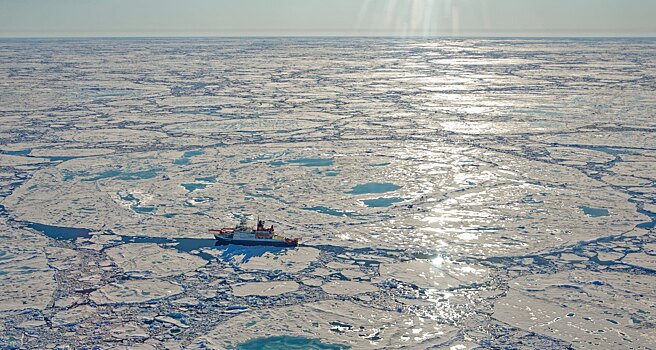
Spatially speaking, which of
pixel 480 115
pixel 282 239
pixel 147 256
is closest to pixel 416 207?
pixel 282 239

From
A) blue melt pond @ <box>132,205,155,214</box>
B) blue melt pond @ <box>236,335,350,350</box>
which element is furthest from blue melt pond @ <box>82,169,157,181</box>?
blue melt pond @ <box>236,335,350,350</box>

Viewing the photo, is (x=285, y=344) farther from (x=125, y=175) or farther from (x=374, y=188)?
(x=125, y=175)

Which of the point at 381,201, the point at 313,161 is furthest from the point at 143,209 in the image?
the point at 313,161

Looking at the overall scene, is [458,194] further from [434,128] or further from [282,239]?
[434,128]

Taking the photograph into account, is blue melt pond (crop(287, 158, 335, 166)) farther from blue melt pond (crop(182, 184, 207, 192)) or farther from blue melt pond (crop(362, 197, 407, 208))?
blue melt pond (crop(362, 197, 407, 208))

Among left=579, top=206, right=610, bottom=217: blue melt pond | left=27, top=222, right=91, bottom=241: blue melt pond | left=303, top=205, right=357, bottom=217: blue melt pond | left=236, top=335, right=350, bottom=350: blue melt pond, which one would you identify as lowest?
left=236, top=335, right=350, bottom=350: blue melt pond
